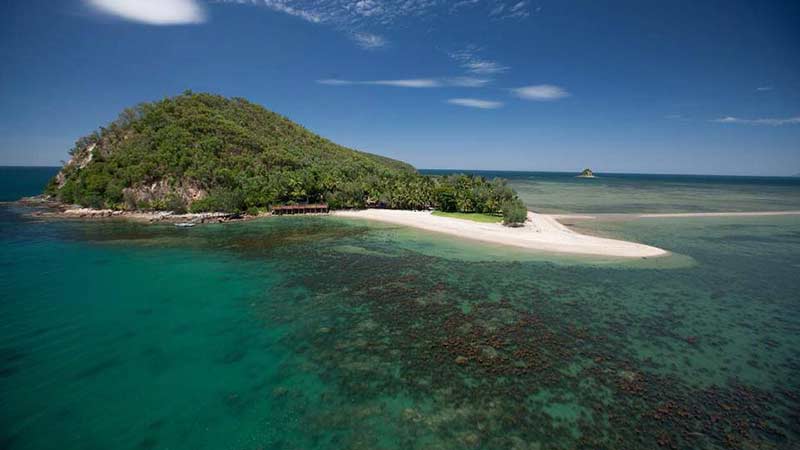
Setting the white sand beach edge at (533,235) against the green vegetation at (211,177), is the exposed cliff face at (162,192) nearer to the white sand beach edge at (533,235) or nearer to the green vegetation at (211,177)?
the green vegetation at (211,177)

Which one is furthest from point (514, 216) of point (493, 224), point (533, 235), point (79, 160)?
point (79, 160)

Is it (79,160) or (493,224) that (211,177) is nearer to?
(79,160)

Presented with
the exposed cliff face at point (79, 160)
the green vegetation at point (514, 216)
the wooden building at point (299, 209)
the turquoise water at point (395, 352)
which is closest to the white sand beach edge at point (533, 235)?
the green vegetation at point (514, 216)

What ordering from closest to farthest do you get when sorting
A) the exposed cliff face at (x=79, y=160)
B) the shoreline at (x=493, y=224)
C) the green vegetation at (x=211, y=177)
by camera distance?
the shoreline at (x=493, y=224), the green vegetation at (x=211, y=177), the exposed cliff face at (x=79, y=160)

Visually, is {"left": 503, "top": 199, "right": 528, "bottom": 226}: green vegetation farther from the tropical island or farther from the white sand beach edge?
the white sand beach edge

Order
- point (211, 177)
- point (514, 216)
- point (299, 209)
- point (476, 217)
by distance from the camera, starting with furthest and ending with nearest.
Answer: point (211, 177) → point (299, 209) → point (476, 217) → point (514, 216)
